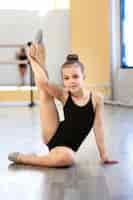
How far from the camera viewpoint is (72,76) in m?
2.42

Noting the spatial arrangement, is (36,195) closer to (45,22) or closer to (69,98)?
(69,98)

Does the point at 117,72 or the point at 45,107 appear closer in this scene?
the point at 45,107

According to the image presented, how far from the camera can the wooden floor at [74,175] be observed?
1864 millimetres

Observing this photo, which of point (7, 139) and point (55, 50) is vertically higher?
point (55, 50)

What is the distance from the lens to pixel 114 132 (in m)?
3.48

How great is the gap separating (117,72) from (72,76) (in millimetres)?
3581

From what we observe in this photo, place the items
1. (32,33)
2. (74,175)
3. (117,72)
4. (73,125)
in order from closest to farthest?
(74,175) < (73,125) < (117,72) < (32,33)

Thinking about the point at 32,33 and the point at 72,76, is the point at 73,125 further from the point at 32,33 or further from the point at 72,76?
the point at 32,33

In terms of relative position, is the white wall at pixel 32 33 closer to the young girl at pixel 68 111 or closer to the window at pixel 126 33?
the window at pixel 126 33

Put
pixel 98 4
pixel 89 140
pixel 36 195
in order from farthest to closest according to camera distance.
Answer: pixel 98 4 → pixel 89 140 → pixel 36 195

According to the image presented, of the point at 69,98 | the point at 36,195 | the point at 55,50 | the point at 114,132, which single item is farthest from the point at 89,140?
the point at 55,50

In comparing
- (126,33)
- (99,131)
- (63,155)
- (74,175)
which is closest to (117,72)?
(126,33)

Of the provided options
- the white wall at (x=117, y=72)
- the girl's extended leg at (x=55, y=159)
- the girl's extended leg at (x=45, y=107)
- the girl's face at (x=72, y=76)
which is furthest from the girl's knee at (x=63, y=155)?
the white wall at (x=117, y=72)

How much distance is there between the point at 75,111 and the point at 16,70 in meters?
4.64
